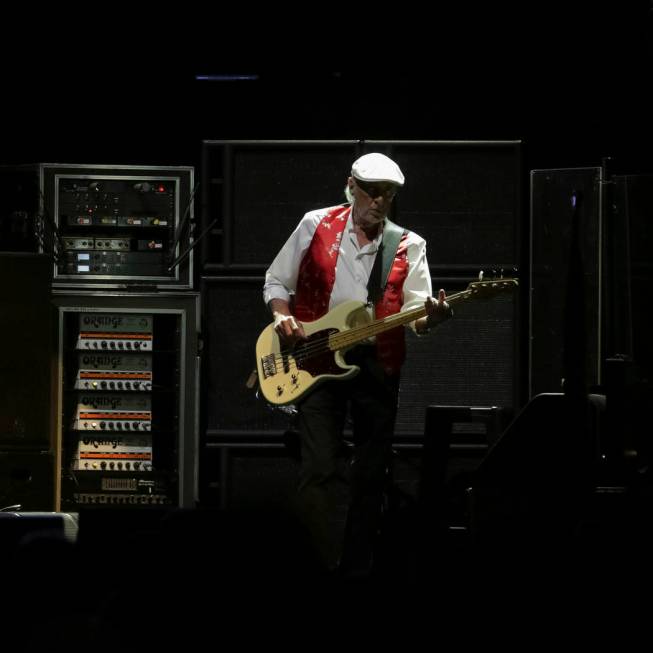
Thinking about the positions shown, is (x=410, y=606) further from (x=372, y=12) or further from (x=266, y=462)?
(x=372, y=12)

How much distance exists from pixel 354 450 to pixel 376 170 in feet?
3.67

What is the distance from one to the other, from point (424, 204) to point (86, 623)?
4.13m

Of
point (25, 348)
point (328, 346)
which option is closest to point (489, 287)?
point (328, 346)

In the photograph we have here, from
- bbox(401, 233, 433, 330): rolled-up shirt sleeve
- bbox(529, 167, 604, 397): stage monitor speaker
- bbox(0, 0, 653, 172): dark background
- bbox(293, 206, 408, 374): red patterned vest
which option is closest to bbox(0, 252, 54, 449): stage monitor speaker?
bbox(0, 0, 653, 172): dark background

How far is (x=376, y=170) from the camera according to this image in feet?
14.2

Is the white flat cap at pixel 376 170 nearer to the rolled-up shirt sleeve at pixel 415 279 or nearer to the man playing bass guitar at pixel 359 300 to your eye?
the man playing bass guitar at pixel 359 300

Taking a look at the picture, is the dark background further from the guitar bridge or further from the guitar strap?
the guitar bridge

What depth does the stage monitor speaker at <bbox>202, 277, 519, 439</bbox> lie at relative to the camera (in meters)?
5.29

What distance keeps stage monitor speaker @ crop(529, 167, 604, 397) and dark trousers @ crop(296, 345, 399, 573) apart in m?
1.01

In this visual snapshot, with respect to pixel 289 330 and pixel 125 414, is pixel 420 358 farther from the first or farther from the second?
pixel 125 414

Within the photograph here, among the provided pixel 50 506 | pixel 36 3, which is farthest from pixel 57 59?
pixel 50 506

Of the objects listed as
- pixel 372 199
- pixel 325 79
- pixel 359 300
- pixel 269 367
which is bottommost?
pixel 269 367

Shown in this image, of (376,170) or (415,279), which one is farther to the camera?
(415,279)

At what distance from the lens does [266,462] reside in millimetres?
5328
